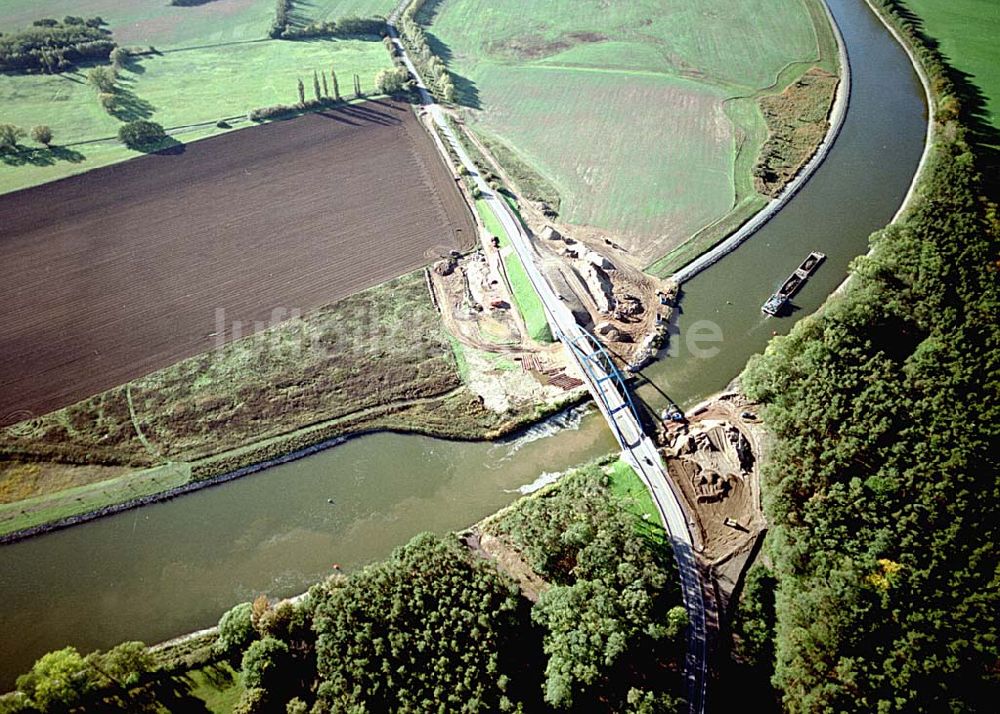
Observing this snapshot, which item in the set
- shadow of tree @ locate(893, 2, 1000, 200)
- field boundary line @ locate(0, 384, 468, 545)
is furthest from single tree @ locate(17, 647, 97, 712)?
shadow of tree @ locate(893, 2, 1000, 200)

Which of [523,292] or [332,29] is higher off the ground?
[332,29]

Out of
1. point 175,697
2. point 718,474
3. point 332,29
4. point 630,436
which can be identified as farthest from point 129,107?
point 718,474

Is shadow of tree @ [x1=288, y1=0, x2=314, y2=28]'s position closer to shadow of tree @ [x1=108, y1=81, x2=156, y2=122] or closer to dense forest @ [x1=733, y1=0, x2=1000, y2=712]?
shadow of tree @ [x1=108, y1=81, x2=156, y2=122]

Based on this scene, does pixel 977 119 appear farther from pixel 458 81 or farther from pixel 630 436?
pixel 458 81

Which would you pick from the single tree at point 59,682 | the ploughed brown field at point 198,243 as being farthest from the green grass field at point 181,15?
the single tree at point 59,682

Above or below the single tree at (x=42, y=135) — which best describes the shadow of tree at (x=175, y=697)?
below

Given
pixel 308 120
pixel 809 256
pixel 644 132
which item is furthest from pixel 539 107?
pixel 809 256

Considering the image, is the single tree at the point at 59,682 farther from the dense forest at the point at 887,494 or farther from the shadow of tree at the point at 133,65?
the shadow of tree at the point at 133,65
